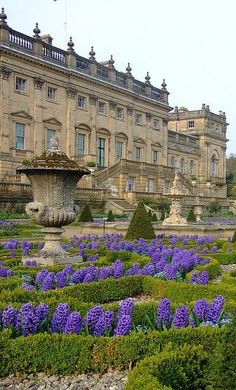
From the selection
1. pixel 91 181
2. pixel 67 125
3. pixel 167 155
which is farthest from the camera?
pixel 167 155

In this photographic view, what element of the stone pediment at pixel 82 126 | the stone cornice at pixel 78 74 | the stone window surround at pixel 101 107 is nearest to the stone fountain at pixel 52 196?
the stone cornice at pixel 78 74

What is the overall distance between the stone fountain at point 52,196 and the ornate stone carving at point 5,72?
23.3 meters

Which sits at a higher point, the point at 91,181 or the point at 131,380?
the point at 91,181

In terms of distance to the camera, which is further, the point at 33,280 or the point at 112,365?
the point at 33,280

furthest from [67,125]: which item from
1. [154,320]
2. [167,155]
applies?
[154,320]

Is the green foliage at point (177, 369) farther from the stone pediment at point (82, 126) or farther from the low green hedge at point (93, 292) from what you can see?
the stone pediment at point (82, 126)

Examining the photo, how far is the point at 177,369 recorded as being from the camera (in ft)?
13.2

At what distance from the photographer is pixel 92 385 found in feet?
14.4

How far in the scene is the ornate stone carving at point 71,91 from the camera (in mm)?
37656

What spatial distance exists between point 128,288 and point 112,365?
3.05m

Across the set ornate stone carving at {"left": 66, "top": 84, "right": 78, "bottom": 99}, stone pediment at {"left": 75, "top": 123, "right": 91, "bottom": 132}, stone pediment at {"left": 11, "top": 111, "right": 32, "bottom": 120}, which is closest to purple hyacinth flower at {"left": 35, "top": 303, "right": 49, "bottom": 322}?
stone pediment at {"left": 11, "top": 111, "right": 32, "bottom": 120}

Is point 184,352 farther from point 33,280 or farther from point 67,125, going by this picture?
point 67,125

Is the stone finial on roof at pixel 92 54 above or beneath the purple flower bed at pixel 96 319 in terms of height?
above

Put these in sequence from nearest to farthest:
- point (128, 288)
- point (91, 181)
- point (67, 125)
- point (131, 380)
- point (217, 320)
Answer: point (131, 380)
point (217, 320)
point (128, 288)
point (91, 181)
point (67, 125)
